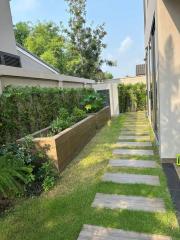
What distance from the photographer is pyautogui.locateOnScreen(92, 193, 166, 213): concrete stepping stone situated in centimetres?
319

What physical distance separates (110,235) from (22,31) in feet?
120

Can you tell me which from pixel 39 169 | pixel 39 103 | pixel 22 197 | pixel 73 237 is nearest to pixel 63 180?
pixel 39 169

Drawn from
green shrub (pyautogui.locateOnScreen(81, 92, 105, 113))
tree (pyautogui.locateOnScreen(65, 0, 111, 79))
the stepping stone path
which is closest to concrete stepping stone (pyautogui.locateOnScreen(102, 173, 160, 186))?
the stepping stone path

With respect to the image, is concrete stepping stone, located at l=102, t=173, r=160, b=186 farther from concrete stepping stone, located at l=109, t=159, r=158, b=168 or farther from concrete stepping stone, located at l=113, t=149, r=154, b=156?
concrete stepping stone, located at l=113, t=149, r=154, b=156

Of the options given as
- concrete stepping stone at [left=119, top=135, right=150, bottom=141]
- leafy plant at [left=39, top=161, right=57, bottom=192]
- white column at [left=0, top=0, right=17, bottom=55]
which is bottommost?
concrete stepping stone at [left=119, top=135, right=150, bottom=141]

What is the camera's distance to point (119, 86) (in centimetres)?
1436

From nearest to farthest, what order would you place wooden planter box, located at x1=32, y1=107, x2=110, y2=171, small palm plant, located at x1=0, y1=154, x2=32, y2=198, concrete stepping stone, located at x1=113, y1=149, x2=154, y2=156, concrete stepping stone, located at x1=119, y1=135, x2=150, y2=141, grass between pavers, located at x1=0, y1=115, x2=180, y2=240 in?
grass between pavers, located at x1=0, y1=115, x2=180, y2=240
small palm plant, located at x1=0, y1=154, x2=32, y2=198
wooden planter box, located at x1=32, y1=107, x2=110, y2=171
concrete stepping stone, located at x1=113, y1=149, x2=154, y2=156
concrete stepping stone, located at x1=119, y1=135, x2=150, y2=141

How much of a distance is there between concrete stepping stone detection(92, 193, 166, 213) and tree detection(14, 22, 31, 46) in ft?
114

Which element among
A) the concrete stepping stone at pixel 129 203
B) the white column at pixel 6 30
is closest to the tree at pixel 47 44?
the white column at pixel 6 30

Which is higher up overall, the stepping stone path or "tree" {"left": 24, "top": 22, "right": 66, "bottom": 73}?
"tree" {"left": 24, "top": 22, "right": 66, "bottom": 73}

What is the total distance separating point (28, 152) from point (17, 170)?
0.80m

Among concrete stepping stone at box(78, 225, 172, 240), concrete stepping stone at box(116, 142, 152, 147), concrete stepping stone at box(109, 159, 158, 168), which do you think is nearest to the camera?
concrete stepping stone at box(78, 225, 172, 240)

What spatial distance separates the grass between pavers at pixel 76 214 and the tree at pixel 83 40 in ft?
55.2

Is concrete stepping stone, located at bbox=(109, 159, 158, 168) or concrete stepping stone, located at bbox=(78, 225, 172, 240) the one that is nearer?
concrete stepping stone, located at bbox=(78, 225, 172, 240)
